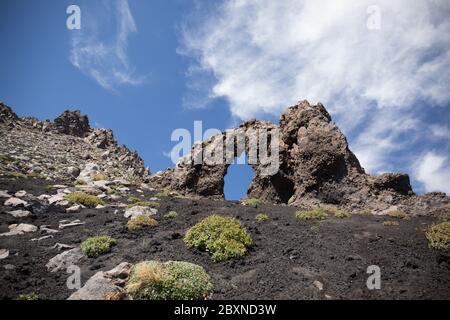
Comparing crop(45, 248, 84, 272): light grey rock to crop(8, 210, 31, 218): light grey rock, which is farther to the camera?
crop(8, 210, 31, 218): light grey rock

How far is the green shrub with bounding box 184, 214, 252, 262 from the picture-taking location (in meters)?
16.5

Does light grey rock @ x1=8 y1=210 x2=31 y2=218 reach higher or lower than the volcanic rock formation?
lower

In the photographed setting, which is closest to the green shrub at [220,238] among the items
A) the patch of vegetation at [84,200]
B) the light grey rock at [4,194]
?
the patch of vegetation at [84,200]

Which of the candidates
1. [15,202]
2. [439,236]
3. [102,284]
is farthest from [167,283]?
[15,202]

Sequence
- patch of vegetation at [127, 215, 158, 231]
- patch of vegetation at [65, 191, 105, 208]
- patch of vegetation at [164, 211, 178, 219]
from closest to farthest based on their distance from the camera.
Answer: patch of vegetation at [127, 215, 158, 231] < patch of vegetation at [164, 211, 178, 219] < patch of vegetation at [65, 191, 105, 208]

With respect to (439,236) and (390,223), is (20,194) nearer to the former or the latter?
(390,223)

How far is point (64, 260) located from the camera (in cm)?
1644

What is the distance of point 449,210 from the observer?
22.7 metres

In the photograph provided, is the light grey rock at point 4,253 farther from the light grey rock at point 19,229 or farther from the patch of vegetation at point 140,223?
the patch of vegetation at point 140,223

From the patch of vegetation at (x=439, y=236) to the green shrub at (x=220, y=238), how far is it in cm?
830

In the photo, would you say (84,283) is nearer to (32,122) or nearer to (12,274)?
(12,274)

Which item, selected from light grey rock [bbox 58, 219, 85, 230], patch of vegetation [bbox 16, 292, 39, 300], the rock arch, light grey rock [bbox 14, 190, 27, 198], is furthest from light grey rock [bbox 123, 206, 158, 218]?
patch of vegetation [bbox 16, 292, 39, 300]

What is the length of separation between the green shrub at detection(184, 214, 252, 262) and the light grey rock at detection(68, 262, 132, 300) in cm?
394

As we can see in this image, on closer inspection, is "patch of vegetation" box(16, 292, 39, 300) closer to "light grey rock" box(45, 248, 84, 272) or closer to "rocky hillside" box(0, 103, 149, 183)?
"light grey rock" box(45, 248, 84, 272)
